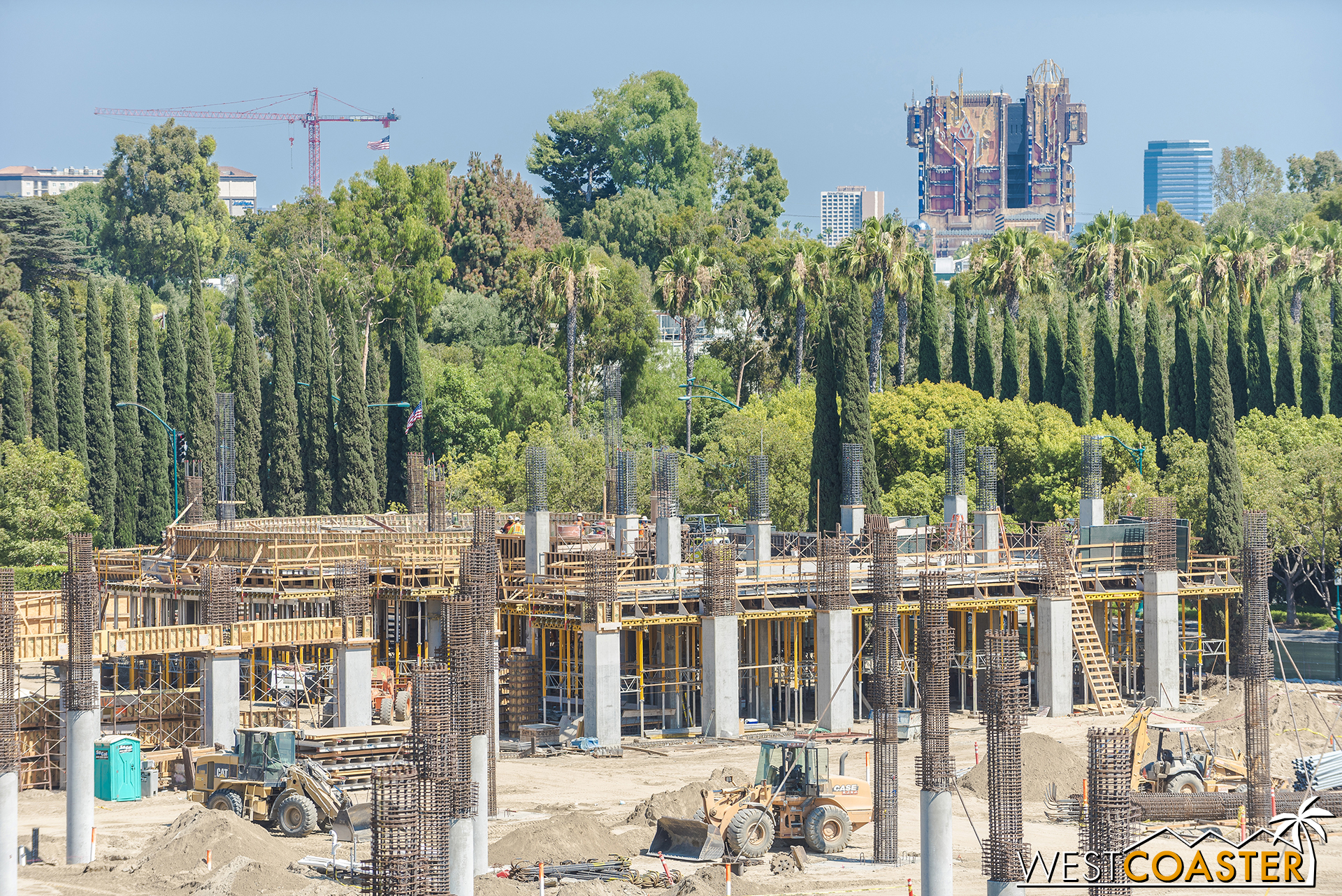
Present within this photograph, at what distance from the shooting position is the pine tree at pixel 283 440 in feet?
269

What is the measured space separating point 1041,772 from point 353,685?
15408mm

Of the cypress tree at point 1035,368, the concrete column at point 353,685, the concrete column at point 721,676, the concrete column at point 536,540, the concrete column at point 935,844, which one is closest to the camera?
the concrete column at point 935,844

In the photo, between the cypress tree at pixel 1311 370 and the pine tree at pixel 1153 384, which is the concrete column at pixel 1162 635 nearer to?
the pine tree at pixel 1153 384

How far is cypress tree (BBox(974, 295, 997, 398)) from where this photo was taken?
85750 millimetres

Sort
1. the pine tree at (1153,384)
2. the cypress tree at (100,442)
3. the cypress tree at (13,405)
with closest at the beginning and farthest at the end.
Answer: the cypress tree at (13,405), the cypress tree at (100,442), the pine tree at (1153,384)

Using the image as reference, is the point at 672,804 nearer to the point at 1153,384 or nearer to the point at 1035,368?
the point at 1153,384

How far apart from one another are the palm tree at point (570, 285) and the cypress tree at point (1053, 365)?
21672mm

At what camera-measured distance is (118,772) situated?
37875 millimetres

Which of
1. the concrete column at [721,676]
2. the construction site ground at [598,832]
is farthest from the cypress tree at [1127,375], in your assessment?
the concrete column at [721,676]

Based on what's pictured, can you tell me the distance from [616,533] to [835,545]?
866 cm

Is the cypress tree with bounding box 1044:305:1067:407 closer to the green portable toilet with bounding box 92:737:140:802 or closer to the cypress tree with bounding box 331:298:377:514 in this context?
the cypress tree with bounding box 331:298:377:514

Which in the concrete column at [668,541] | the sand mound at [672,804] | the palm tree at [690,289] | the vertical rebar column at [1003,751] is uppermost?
the palm tree at [690,289]

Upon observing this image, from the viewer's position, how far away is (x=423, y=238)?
102188 millimetres

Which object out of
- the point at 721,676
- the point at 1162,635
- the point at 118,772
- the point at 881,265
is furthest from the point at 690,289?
the point at 118,772
